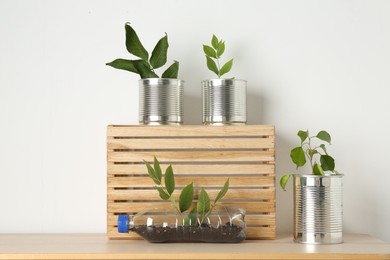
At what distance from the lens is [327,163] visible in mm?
1742

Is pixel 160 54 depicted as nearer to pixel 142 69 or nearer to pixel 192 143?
pixel 142 69

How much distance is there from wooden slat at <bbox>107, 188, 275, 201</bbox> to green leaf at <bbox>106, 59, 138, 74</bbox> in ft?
1.11

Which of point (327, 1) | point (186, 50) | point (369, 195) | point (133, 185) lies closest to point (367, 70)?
point (327, 1)

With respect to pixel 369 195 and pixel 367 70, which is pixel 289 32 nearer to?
pixel 367 70

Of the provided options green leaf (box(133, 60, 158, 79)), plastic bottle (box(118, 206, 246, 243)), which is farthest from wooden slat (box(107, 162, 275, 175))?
green leaf (box(133, 60, 158, 79))

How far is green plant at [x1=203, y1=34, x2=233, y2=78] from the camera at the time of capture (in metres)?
1.82

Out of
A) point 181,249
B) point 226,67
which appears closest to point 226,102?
point 226,67

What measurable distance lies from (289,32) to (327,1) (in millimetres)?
145

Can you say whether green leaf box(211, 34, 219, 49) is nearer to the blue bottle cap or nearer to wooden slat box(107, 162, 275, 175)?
wooden slat box(107, 162, 275, 175)

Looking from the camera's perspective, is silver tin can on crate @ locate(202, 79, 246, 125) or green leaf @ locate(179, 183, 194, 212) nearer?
green leaf @ locate(179, 183, 194, 212)

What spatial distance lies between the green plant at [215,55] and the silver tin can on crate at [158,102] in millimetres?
121

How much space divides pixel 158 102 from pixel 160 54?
0.48 ft

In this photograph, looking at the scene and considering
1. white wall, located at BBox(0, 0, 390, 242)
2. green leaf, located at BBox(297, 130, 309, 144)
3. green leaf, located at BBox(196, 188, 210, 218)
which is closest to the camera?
green leaf, located at BBox(196, 188, 210, 218)

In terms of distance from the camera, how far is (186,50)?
1928mm
